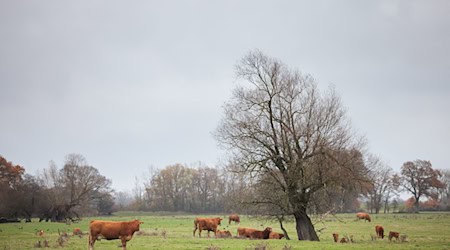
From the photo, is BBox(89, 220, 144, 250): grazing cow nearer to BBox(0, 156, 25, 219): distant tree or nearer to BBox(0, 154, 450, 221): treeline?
BBox(0, 154, 450, 221): treeline

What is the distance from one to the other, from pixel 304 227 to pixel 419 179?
243 ft

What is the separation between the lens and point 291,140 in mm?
23234

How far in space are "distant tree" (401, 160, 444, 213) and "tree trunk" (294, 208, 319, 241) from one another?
7304 centimetres

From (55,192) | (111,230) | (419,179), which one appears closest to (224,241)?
(111,230)

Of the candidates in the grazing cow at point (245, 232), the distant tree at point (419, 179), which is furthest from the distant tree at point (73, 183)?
the distant tree at point (419, 179)

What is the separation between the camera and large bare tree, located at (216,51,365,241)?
22.3m

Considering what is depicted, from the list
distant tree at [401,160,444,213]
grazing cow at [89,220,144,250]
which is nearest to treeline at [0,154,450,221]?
distant tree at [401,160,444,213]

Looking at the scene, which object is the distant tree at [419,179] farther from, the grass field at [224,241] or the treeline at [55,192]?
the treeline at [55,192]

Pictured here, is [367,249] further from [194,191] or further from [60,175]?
[194,191]

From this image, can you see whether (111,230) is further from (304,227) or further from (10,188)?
(10,188)

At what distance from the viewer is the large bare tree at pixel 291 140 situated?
22.3 meters

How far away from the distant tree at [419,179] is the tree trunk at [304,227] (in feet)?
240

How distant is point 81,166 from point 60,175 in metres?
4.45

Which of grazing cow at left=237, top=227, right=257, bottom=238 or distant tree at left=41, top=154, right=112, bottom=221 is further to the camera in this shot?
distant tree at left=41, top=154, right=112, bottom=221
